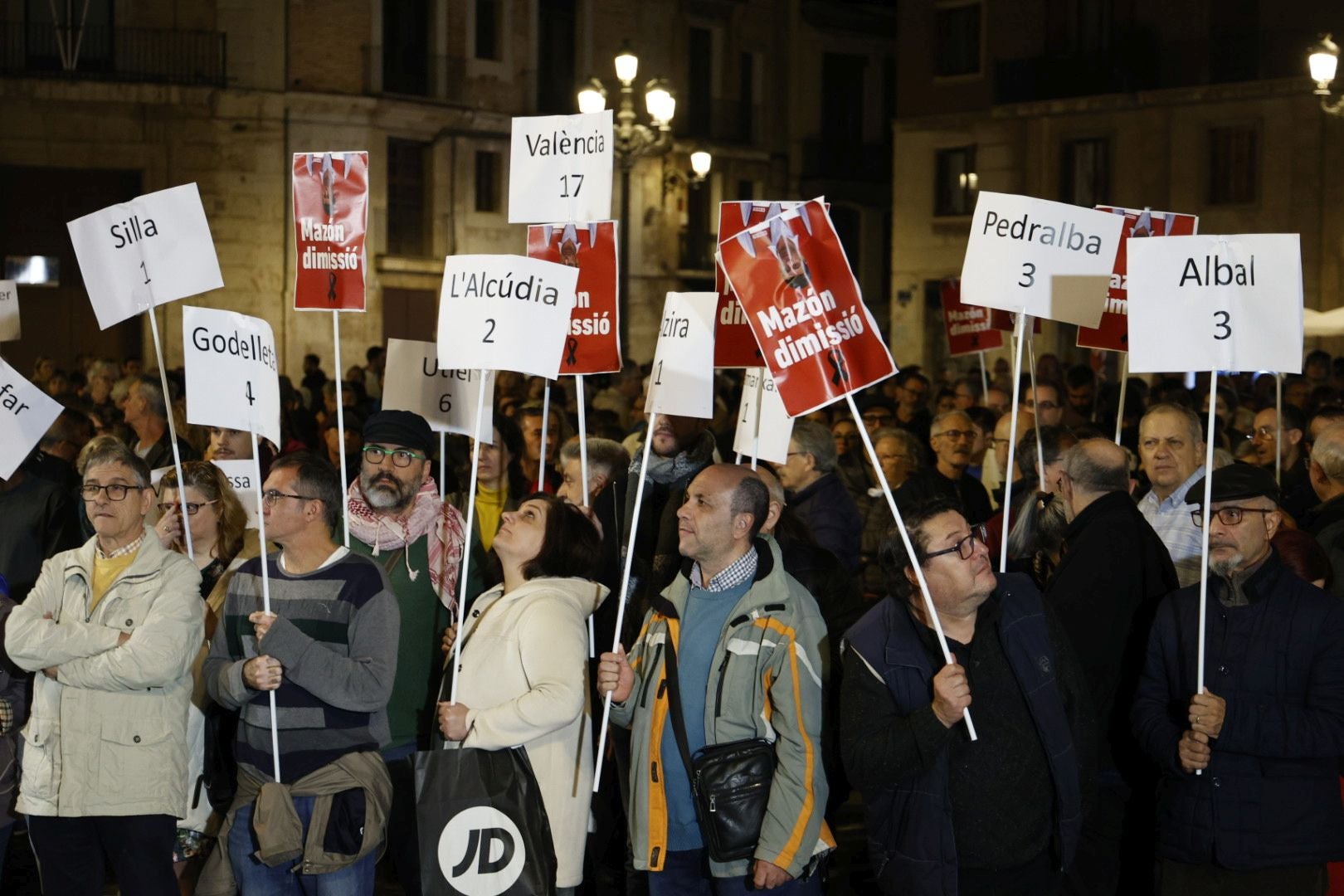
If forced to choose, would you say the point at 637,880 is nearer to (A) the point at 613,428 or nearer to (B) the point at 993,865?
(B) the point at 993,865

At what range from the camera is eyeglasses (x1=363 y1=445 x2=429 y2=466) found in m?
6.74

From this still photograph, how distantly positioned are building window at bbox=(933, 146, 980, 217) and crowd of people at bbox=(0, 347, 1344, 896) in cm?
2961

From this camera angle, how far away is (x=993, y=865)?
505 centimetres

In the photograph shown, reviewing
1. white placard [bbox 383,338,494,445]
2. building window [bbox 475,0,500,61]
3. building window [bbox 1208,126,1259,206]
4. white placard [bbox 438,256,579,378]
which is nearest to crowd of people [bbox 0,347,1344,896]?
white placard [bbox 438,256,579,378]

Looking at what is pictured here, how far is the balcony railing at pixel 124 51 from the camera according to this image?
102ft

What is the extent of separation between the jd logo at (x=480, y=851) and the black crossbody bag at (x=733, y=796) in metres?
0.66

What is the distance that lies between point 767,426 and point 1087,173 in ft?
91.6

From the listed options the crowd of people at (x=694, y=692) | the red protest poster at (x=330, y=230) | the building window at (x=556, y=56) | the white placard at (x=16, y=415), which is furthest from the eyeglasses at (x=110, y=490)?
the building window at (x=556, y=56)

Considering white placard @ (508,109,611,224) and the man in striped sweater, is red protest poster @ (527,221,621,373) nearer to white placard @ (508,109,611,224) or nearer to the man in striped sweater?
white placard @ (508,109,611,224)

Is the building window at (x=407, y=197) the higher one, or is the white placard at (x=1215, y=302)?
the building window at (x=407, y=197)

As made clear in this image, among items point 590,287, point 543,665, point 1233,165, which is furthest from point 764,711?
point 1233,165

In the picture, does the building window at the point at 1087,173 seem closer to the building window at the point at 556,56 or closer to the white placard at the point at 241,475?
the building window at the point at 556,56

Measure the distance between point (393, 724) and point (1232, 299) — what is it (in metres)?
3.35

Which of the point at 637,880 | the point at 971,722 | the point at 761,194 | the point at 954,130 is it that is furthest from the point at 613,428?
the point at 761,194
